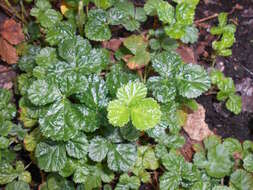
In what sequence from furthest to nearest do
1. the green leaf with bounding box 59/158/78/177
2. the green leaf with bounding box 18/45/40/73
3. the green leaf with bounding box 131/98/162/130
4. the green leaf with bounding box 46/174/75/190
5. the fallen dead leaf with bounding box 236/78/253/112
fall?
the fallen dead leaf with bounding box 236/78/253/112, the green leaf with bounding box 18/45/40/73, the green leaf with bounding box 46/174/75/190, the green leaf with bounding box 59/158/78/177, the green leaf with bounding box 131/98/162/130

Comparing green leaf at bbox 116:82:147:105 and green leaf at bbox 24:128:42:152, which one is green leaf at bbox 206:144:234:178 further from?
green leaf at bbox 24:128:42:152

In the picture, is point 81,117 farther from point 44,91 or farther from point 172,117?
point 172,117

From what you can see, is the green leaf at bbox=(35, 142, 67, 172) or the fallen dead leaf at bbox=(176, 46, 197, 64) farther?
the fallen dead leaf at bbox=(176, 46, 197, 64)

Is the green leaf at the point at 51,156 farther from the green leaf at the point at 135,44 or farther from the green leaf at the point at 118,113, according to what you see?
the green leaf at the point at 135,44

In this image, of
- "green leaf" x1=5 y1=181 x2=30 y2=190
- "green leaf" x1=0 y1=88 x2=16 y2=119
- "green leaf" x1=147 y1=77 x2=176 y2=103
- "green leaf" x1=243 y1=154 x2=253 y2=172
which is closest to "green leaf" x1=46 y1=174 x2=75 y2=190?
"green leaf" x1=5 y1=181 x2=30 y2=190

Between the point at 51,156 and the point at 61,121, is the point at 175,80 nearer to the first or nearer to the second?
the point at 61,121

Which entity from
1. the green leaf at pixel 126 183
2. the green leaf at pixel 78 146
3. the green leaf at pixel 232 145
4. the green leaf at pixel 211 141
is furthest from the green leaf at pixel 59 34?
the green leaf at pixel 232 145

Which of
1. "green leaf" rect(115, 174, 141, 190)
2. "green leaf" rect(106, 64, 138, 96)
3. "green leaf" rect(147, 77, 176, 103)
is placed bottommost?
"green leaf" rect(115, 174, 141, 190)

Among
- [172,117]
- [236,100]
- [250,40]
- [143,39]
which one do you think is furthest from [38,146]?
[250,40]
